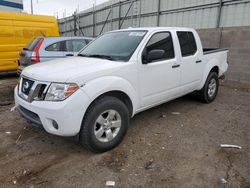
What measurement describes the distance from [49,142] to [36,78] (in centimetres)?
111

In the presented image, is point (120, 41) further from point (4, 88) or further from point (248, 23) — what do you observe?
point (248, 23)

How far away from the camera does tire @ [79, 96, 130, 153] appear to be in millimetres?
2752

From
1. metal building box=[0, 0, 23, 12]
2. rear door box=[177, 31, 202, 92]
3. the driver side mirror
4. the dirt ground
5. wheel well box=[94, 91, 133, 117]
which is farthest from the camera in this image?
metal building box=[0, 0, 23, 12]

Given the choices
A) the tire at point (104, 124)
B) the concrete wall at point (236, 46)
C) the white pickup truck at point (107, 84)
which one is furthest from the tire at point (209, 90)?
the tire at point (104, 124)

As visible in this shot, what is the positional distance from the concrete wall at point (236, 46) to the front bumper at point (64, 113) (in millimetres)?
6442

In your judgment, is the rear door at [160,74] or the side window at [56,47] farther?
the side window at [56,47]

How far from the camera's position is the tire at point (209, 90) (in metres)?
5.05

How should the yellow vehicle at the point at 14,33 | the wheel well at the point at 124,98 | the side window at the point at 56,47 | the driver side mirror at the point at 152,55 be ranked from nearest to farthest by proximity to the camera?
the wheel well at the point at 124,98
the driver side mirror at the point at 152,55
the side window at the point at 56,47
the yellow vehicle at the point at 14,33

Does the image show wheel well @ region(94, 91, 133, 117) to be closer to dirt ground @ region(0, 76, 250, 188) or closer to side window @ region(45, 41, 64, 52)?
dirt ground @ region(0, 76, 250, 188)

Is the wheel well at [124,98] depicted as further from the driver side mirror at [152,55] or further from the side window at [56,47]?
the side window at [56,47]

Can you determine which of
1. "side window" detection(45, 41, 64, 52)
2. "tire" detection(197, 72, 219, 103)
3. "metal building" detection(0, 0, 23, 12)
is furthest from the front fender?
"metal building" detection(0, 0, 23, 12)

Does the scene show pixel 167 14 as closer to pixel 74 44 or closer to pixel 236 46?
pixel 236 46

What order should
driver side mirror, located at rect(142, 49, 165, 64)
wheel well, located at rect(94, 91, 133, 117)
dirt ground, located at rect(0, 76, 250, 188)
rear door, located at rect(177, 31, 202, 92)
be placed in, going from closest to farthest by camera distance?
dirt ground, located at rect(0, 76, 250, 188) → wheel well, located at rect(94, 91, 133, 117) → driver side mirror, located at rect(142, 49, 165, 64) → rear door, located at rect(177, 31, 202, 92)

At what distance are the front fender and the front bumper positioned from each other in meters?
0.10
